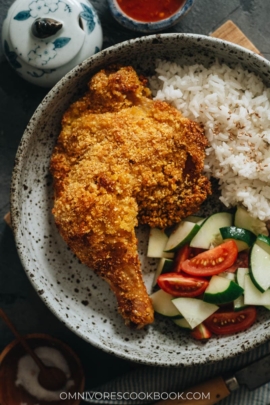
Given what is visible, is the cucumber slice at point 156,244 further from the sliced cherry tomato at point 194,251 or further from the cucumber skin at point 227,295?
the cucumber skin at point 227,295

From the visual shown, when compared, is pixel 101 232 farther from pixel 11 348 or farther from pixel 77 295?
pixel 11 348

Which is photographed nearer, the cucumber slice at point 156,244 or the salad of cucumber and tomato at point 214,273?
the salad of cucumber and tomato at point 214,273

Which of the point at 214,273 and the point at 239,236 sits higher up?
the point at 239,236

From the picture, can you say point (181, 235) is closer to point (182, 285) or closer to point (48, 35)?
point (182, 285)

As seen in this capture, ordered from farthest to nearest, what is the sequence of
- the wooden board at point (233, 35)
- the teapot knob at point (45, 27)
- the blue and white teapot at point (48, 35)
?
the wooden board at point (233, 35), the blue and white teapot at point (48, 35), the teapot knob at point (45, 27)

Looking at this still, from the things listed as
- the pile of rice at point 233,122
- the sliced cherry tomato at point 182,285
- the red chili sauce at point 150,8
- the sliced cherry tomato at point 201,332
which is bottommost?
the sliced cherry tomato at point 201,332

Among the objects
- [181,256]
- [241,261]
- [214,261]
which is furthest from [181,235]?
[241,261]

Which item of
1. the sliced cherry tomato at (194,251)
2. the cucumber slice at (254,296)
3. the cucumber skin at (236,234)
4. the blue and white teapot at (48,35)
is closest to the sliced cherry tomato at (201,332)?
the cucumber slice at (254,296)
